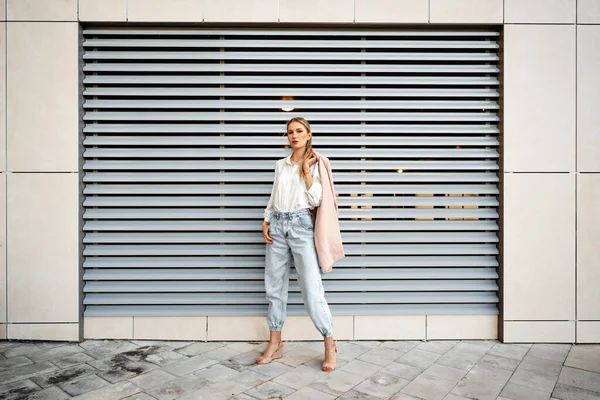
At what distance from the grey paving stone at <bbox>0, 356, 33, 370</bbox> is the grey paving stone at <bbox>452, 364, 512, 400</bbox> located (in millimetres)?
3979

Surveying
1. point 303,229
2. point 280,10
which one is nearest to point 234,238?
point 303,229

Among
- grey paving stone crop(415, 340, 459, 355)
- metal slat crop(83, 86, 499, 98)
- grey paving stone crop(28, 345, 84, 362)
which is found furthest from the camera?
metal slat crop(83, 86, 499, 98)

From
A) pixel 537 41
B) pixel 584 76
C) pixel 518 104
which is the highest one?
pixel 537 41

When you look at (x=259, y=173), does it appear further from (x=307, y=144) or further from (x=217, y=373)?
(x=217, y=373)

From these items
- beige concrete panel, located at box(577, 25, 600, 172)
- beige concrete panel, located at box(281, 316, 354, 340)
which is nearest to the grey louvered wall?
beige concrete panel, located at box(281, 316, 354, 340)

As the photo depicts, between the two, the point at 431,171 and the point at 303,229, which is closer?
the point at 303,229

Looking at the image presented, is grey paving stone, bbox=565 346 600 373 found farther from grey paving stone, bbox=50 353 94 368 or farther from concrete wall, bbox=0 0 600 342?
grey paving stone, bbox=50 353 94 368

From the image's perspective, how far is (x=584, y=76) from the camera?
4391 millimetres

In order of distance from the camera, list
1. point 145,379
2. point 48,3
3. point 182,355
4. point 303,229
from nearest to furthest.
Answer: point 145,379 < point 303,229 < point 182,355 < point 48,3

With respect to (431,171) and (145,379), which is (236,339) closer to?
(145,379)

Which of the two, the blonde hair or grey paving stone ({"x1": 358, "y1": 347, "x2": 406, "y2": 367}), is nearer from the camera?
the blonde hair

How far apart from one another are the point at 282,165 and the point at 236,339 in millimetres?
2050

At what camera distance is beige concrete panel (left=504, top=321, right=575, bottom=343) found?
440 centimetres

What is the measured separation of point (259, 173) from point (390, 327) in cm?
227
